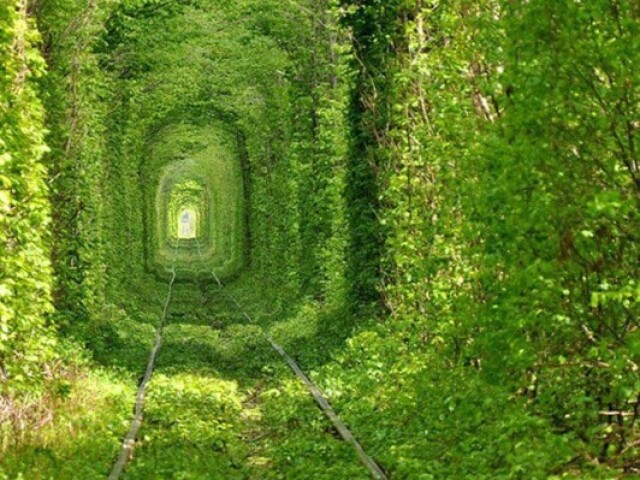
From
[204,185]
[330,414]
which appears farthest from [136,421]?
[204,185]

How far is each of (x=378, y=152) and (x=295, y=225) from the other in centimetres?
1470

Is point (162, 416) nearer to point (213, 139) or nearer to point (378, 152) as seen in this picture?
point (378, 152)

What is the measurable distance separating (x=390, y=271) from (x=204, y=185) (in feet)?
244

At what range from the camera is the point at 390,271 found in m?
18.8

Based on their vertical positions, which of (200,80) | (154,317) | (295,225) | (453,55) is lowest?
(154,317)

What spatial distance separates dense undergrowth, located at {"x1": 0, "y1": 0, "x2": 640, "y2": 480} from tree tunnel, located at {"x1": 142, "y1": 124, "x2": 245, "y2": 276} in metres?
24.6

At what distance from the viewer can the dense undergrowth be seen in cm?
812

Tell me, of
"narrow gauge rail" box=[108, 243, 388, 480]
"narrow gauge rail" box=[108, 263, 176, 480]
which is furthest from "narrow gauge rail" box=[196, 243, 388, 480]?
"narrow gauge rail" box=[108, 263, 176, 480]

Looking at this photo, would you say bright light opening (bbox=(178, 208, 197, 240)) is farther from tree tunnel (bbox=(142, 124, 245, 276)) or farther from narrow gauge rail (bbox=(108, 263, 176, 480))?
narrow gauge rail (bbox=(108, 263, 176, 480))

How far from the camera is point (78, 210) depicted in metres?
21.1

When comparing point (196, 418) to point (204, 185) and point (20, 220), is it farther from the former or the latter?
point (204, 185)

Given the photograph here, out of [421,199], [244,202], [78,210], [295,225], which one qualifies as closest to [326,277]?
[295,225]

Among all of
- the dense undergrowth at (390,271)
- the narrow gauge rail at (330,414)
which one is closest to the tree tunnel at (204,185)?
the dense undergrowth at (390,271)

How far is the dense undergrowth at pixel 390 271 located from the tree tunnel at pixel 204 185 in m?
24.6
